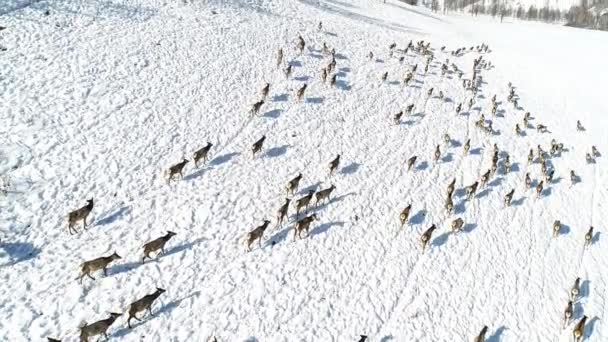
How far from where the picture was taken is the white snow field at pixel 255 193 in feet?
57.6

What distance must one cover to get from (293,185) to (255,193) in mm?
1792

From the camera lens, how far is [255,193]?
23.4 m

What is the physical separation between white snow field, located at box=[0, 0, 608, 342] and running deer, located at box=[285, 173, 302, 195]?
57 centimetres

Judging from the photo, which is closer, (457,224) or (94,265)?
(94,265)

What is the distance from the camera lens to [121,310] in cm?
1616

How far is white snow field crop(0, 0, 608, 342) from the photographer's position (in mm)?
17562

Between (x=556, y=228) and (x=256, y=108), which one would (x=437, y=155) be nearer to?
(x=556, y=228)

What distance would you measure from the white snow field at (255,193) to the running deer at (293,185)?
1.87ft

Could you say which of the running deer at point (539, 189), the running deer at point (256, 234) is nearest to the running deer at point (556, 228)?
the running deer at point (539, 189)

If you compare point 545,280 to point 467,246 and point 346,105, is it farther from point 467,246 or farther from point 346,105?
point 346,105

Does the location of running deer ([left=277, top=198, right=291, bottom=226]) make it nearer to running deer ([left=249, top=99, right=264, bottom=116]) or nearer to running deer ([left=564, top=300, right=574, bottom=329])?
running deer ([left=249, top=99, right=264, bottom=116])

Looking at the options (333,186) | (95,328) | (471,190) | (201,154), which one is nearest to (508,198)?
(471,190)

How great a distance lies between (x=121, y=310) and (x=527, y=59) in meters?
55.8

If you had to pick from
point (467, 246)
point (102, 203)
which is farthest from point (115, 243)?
point (467, 246)
